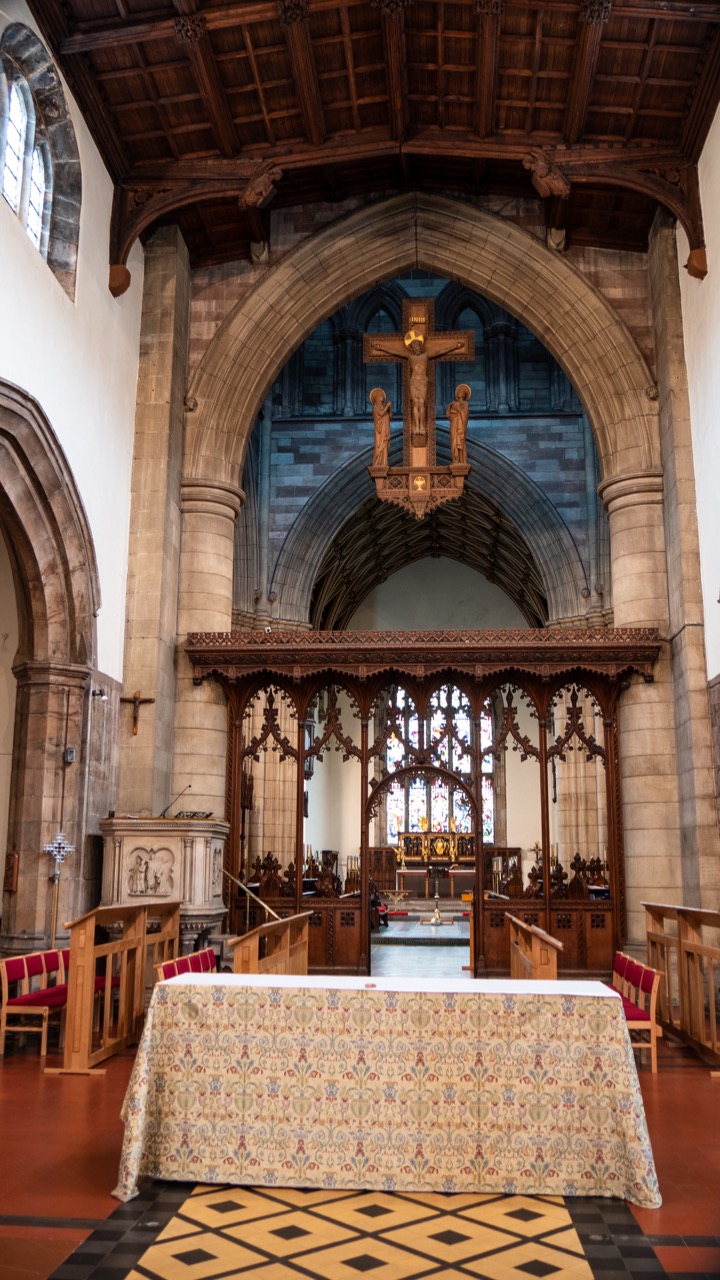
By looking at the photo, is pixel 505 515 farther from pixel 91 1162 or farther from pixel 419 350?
pixel 91 1162

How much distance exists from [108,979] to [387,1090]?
11.1 feet

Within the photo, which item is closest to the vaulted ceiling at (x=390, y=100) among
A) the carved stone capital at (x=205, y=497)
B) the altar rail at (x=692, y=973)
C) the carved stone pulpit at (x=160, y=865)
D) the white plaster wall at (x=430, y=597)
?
the carved stone capital at (x=205, y=497)

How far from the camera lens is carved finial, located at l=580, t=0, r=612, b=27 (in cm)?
997

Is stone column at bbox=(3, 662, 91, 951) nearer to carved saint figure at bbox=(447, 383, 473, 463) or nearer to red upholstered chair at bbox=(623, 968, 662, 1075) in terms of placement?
red upholstered chair at bbox=(623, 968, 662, 1075)

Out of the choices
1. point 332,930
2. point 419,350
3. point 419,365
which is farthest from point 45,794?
point 419,350

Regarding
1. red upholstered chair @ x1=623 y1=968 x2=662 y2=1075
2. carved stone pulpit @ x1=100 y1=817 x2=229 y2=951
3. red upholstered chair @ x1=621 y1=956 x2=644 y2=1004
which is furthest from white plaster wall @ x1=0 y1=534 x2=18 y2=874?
A: red upholstered chair @ x1=623 y1=968 x2=662 y2=1075

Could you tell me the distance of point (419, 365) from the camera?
44.0ft

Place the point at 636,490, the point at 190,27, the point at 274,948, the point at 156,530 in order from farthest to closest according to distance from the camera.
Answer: the point at 636,490 < the point at 156,530 < the point at 190,27 < the point at 274,948

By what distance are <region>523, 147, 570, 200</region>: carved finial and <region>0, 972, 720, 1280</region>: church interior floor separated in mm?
10048

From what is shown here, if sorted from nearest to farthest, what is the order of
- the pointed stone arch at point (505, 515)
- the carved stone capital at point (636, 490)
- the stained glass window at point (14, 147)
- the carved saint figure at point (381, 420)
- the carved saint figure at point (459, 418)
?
the stained glass window at point (14, 147) < the carved stone capital at point (636, 490) < the carved saint figure at point (459, 418) < the carved saint figure at point (381, 420) < the pointed stone arch at point (505, 515)

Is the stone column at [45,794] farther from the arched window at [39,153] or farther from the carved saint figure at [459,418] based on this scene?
the carved saint figure at [459,418]

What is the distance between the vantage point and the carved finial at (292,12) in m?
10.2

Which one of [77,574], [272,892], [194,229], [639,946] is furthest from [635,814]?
[194,229]

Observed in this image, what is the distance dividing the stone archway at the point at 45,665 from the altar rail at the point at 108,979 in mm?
1120
